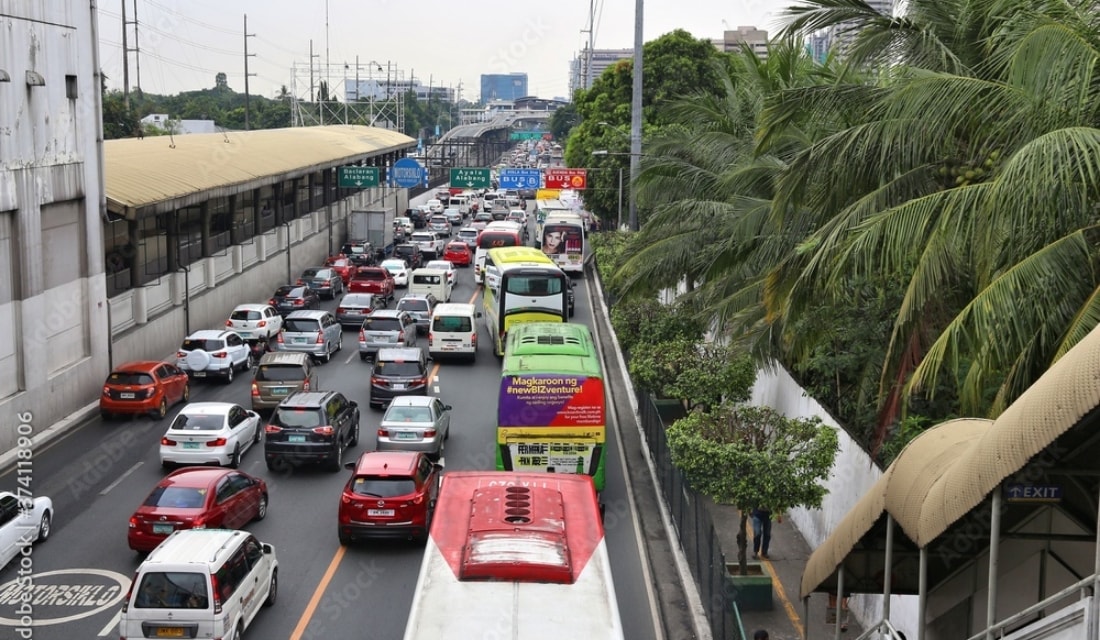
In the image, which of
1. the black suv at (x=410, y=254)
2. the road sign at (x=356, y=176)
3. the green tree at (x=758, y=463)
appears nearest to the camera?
the green tree at (x=758, y=463)

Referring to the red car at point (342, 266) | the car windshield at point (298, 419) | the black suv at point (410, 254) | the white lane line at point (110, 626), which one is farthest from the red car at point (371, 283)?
the white lane line at point (110, 626)

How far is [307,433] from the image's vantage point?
941 inches

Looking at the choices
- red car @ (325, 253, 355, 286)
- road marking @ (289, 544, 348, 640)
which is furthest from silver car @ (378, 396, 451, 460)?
red car @ (325, 253, 355, 286)

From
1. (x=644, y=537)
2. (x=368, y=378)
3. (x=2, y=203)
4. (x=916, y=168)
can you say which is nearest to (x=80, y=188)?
(x=2, y=203)

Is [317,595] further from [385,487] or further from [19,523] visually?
[19,523]

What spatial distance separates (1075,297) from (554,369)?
1261 cm

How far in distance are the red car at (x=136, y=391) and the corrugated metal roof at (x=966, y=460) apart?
68.4 ft

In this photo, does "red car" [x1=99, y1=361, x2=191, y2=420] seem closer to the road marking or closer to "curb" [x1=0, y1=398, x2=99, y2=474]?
"curb" [x1=0, y1=398, x2=99, y2=474]

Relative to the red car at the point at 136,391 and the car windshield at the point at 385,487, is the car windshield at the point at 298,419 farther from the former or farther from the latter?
the red car at the point at 136,391

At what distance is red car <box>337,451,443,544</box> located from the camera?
758 inches

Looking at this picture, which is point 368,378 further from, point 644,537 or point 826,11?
point 826,11

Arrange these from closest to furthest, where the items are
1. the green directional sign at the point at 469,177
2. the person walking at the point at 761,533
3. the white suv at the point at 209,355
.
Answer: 1. the person walking at the point at 761,533
2. the white suv at the point at 209,355
3. the green directional sign at the point at 469,177

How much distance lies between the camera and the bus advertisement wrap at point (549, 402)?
22.0 meters

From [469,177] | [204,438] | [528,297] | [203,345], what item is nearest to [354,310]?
[528,297]
